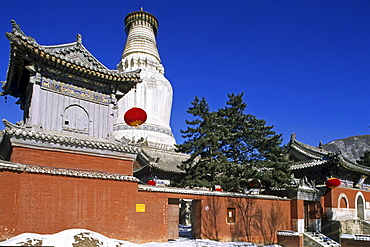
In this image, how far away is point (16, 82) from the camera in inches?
562

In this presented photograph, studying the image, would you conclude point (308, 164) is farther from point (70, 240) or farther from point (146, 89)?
point (70, 240)

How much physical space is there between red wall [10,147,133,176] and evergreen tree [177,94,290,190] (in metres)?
5.32

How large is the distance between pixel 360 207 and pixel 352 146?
87.0 m

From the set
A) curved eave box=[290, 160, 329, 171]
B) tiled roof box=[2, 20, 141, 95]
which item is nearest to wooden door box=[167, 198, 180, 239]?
tiled roof box=[2, 20, 141, 95]

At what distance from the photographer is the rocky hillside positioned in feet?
324

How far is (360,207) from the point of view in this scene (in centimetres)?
2397

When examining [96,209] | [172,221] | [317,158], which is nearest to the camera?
[96,209]

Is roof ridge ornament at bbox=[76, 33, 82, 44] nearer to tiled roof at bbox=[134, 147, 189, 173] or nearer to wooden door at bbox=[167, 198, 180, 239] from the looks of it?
wooden door at bbox=[167, 198, 180, 239]

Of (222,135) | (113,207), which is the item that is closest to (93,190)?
(113,207)

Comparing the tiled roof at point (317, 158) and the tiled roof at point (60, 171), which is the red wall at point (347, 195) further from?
the tiled roof at point (60, 171)

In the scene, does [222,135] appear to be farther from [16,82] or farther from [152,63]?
[152,63]

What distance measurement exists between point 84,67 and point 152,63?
63.6 feet

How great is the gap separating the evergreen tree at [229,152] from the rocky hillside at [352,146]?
283ft

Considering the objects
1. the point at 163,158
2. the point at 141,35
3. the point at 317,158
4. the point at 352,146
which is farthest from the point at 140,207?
the point at 352,146
